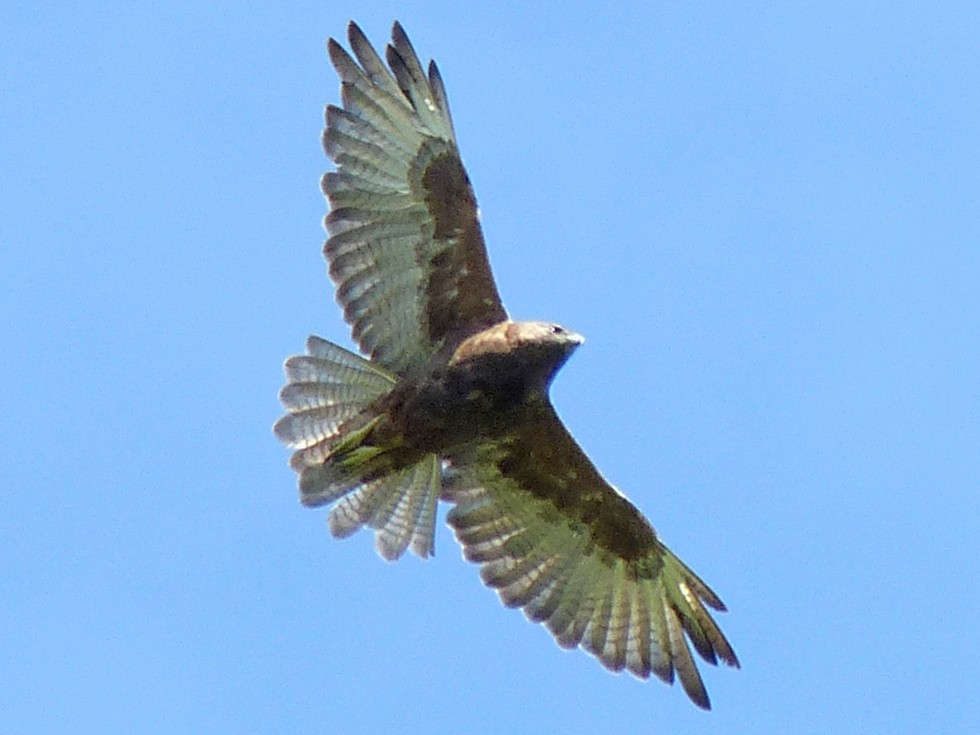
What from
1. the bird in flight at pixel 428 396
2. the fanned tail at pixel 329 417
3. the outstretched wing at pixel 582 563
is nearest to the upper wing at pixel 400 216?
the bird in flight at pixel 428 396

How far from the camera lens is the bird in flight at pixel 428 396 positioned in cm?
1565

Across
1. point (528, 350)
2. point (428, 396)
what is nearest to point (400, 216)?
point (428, 396)

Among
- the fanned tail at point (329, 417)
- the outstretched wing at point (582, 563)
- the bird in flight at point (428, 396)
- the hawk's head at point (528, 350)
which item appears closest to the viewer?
the hawk's head at point (528, 350)

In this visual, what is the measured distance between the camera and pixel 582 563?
16469 millimetres

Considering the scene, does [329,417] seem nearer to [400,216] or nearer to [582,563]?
[400,216]

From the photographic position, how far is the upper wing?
15727 millimetres

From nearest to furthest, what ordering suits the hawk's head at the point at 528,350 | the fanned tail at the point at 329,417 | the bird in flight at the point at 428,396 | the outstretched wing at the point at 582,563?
the hawk's head at the point at 528,350
the bird in flight at the point at 428,396
the fanned tail at the point at 329,417
the outstretched wing at the point at 582,563

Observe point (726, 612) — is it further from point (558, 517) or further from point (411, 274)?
point (411, 274)

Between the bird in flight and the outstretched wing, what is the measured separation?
13mm

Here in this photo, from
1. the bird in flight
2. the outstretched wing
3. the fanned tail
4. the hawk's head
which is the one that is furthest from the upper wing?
the outstretched wing

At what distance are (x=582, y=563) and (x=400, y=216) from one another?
262 cm

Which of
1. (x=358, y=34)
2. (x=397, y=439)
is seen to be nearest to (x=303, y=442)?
(x=397, y=439)

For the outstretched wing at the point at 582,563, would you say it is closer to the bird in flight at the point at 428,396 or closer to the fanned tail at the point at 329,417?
the bird in flight at the point at 428,396

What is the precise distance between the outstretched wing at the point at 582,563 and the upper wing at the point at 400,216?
97 centimetres
